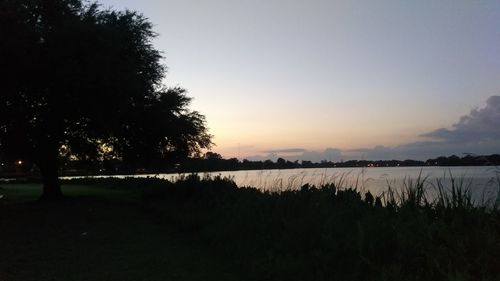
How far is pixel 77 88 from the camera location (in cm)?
2056

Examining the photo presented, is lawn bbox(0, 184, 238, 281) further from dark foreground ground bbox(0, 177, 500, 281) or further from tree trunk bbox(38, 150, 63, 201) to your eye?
tree trunk bbox(38, 150, 63, 201)

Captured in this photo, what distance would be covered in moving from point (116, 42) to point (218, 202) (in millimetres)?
10030

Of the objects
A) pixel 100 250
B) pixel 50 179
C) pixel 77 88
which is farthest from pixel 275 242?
pixel 50 179

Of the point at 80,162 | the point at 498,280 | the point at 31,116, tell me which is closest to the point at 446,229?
the point at 498,280

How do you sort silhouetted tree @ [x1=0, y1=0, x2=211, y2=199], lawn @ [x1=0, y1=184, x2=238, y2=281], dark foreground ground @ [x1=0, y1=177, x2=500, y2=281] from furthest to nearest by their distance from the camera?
silhouetted tree @ [x1=0, y1=0, x2=211, y2=199]
lawn @ [x1=0, y1=184, x2=238, y2=281]
dark foreground ground @ [x1=0, y1=177, x2=500, y2=281]

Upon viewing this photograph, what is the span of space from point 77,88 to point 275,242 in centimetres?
1355

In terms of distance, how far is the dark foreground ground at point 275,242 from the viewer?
673cm

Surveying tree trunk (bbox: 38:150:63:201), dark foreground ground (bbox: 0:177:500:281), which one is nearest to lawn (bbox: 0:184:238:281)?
dark foreground ground (bbox: 0:177:500:281)

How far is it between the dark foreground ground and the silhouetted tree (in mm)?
5844

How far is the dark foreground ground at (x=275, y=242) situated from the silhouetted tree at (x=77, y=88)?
5.84 m

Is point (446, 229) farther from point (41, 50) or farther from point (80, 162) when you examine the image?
point (80, 162)

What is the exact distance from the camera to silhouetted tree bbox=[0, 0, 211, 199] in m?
19.6

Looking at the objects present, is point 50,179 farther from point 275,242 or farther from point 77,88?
point 275,242

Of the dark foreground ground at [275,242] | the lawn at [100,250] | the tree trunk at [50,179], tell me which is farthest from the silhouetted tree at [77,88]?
the dark foreground ground at [275,242]
